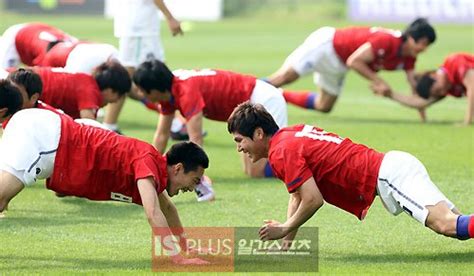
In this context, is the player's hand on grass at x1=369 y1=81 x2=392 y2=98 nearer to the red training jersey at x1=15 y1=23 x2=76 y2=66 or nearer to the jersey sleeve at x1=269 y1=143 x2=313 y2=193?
the red training jersey at x1=15 y1=23 x2=76 y2=66

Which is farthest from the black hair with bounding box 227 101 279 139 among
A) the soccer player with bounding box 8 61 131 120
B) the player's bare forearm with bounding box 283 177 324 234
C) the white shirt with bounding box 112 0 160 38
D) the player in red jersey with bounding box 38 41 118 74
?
the white shirt with bounding box 112 0 160 38

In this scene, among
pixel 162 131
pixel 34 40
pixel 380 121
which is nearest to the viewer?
pixel 162 131

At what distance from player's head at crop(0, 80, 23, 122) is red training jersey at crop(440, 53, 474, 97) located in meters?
7.45

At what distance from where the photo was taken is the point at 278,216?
887cm

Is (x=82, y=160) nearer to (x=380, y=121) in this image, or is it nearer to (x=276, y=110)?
(x=276, y=110)

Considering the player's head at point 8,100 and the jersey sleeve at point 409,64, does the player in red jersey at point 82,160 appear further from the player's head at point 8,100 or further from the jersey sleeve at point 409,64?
the jersey sleeve at point 409,64

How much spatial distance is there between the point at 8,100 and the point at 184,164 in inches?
49.7

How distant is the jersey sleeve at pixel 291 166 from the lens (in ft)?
22.8

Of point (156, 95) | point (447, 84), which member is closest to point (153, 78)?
point (156, 95)

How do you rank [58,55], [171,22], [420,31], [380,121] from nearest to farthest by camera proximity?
[58,55] < [171,22] < [420,31] < [380,121]

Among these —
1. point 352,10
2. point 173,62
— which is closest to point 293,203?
point 173,62

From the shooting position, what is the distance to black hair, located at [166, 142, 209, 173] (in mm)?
7055

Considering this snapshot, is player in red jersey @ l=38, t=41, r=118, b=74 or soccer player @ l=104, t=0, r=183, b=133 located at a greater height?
player in red jersey @ l=38, t=41, r=118, b=74

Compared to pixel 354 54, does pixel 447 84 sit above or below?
below
